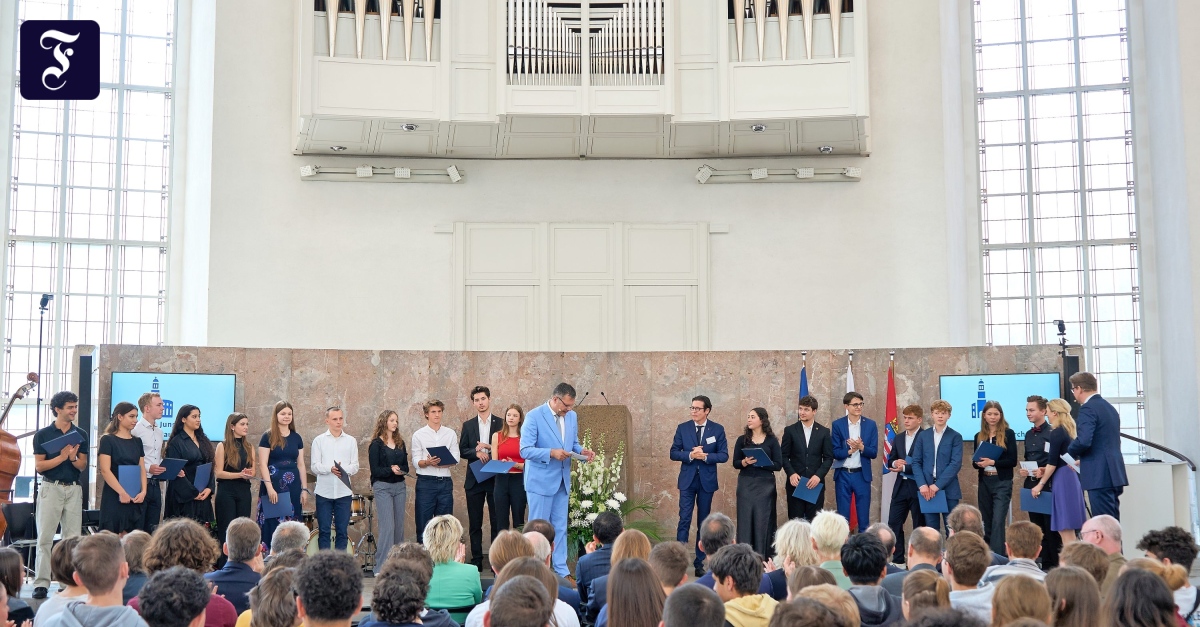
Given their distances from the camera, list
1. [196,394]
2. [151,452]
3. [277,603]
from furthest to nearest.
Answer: [196,394], [151,452], [277,603]

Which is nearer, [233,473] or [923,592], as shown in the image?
[923,592]

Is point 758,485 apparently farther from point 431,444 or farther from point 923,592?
point 923,592

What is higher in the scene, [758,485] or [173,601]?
[173,601]

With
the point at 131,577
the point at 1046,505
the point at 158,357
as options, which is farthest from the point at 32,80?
the point at 1046,505

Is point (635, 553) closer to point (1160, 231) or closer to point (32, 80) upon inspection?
point (32, 80)

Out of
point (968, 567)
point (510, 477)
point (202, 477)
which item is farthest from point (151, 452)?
point (968, 567)

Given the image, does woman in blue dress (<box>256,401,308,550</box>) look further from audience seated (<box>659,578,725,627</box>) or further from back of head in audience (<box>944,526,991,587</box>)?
audience seated (<box>659,578,725,627</box>)

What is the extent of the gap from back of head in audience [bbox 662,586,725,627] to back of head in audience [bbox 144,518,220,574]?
2.58m

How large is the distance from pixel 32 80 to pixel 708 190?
8.78 meters

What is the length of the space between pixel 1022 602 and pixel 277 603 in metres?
2.61

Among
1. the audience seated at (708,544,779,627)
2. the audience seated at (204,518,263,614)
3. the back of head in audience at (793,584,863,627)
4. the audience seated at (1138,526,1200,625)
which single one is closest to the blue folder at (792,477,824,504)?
the audience seated at (1138,526,1200,625)

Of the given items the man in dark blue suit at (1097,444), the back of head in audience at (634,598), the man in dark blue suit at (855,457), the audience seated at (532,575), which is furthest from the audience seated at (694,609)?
the man in dark blue suit at (855,457)

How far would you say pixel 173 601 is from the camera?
4.10 m

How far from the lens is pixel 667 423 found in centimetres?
1241
